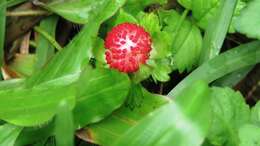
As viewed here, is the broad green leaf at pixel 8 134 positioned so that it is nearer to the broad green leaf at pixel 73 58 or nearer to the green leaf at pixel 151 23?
the broad green leaf at pixel 73 58

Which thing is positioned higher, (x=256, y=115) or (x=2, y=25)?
(x=2, y=25)

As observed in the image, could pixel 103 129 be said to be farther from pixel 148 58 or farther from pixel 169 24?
pixel 169 24

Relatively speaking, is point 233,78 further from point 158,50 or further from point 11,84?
point 11,84

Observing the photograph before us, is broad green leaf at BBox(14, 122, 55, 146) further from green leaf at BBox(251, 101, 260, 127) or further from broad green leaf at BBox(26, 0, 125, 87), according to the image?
green leaf at BBox(251, 101, 260, 127)

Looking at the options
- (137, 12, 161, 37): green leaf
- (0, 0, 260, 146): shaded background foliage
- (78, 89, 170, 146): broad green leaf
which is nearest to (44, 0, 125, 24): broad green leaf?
(0, 0, 260, 146): shaded background foliage

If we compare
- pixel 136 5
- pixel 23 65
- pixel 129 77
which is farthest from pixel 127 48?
pixel 23 65

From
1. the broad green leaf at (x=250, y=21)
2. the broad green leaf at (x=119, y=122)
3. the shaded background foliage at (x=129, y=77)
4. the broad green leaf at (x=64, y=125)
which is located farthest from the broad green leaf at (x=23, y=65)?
the broad green leaf at (x=250, y=21)
